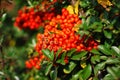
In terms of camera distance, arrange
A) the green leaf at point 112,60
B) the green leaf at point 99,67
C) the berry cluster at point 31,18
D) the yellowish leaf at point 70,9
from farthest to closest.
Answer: the berry cluster at point 31,18 → the yellowish leaf at point 70,9 → the green leaf at point 99,67 → the green leaf at point 112,60

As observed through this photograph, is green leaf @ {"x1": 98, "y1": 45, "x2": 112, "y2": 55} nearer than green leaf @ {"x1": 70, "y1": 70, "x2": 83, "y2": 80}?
Yes

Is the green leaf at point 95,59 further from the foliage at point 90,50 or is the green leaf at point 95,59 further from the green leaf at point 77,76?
the green leaf at point 77,76

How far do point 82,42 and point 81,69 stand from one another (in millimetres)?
253

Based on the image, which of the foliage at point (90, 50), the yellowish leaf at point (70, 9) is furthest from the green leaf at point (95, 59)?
the yellowish leaf at point (70, 9)

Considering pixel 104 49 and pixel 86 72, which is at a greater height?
pixel 104 49

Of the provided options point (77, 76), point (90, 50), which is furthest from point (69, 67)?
point (90, 50)

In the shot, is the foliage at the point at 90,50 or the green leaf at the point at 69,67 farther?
the green leaf at the point at 69,67

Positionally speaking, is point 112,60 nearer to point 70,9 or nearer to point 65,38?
point 65,38

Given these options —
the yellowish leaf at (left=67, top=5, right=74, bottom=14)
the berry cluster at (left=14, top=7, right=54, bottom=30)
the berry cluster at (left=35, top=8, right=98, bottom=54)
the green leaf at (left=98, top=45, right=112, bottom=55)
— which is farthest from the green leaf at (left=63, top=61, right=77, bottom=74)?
the berry cluster at (left=14, top=7, right=54, bottom=30)

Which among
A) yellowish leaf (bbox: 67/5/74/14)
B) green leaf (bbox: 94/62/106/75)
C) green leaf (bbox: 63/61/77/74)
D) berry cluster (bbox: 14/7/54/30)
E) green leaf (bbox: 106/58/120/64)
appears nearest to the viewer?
green leaf (bbox: 106/58/120/64)

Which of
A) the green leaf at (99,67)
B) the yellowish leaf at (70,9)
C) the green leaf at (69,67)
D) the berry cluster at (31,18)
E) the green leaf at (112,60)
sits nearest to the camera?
the green leaf at (112,60)

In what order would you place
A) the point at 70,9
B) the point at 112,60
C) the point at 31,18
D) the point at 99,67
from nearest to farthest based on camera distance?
the point at 112,60, the point at 99,67, the point at 70,9, the point at 31,18

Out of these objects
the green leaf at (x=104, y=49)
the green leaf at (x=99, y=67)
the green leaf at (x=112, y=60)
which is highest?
the green leaf at (x=104, y=49)

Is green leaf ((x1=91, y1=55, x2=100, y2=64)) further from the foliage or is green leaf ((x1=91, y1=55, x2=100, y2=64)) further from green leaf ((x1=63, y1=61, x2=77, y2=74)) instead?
green leaf ((x1=63, y1=61, x2=77, y2=74))
